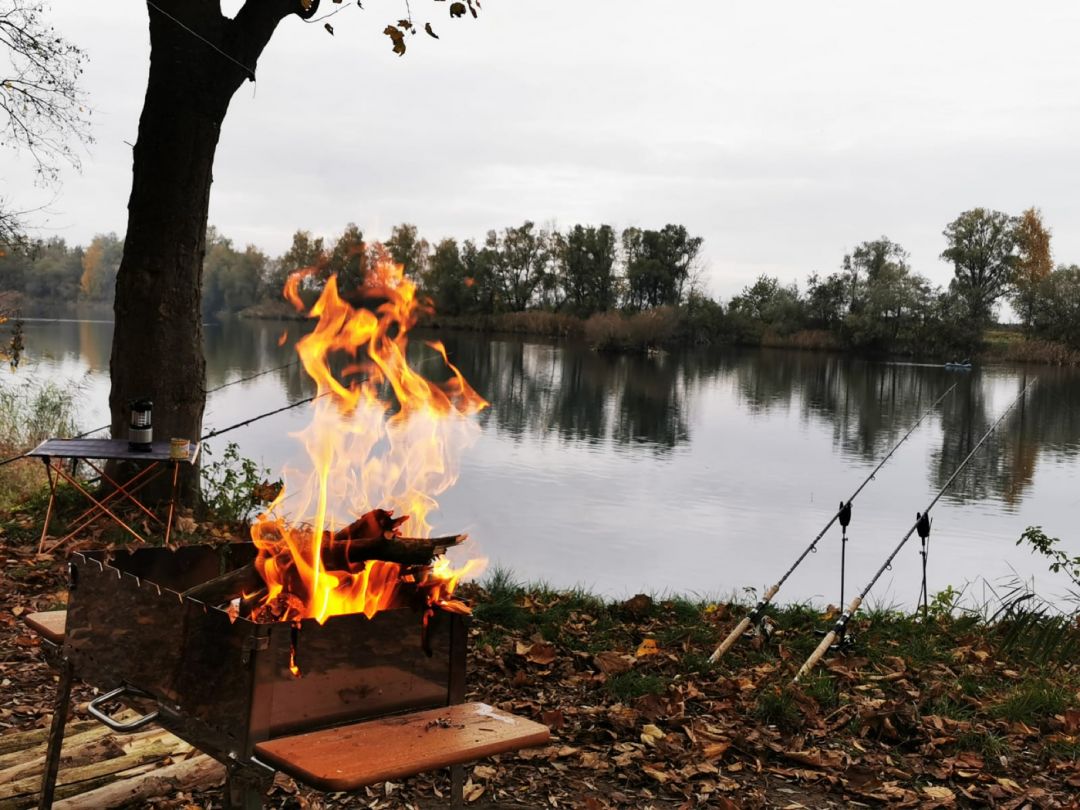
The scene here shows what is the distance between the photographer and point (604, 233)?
192 ft

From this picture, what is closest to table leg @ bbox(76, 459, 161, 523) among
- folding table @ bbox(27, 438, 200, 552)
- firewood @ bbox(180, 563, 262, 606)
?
folding table @ bbox(27, 438, 200, 552)

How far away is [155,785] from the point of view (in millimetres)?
3098

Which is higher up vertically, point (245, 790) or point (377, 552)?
point (377, 552)

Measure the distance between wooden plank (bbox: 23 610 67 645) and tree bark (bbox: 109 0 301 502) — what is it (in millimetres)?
3862

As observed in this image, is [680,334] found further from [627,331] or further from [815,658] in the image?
[815,658]

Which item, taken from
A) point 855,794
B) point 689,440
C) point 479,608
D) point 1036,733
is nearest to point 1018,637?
point 1036,733

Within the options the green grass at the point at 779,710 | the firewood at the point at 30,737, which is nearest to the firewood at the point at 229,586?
the firewood at the point at 30,737

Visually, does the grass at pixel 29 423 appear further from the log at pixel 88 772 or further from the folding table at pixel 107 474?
the log at pixel 88 772

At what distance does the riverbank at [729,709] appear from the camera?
3592 mm

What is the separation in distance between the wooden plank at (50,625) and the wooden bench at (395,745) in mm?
1064

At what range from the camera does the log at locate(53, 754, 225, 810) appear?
2967 millimetres

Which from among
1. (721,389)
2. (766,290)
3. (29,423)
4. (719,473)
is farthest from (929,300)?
(29,423)

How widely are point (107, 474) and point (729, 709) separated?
5.03m

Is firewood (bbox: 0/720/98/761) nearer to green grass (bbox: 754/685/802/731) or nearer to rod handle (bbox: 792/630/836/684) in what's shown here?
green grass (bbox: 754/685/802/731)
